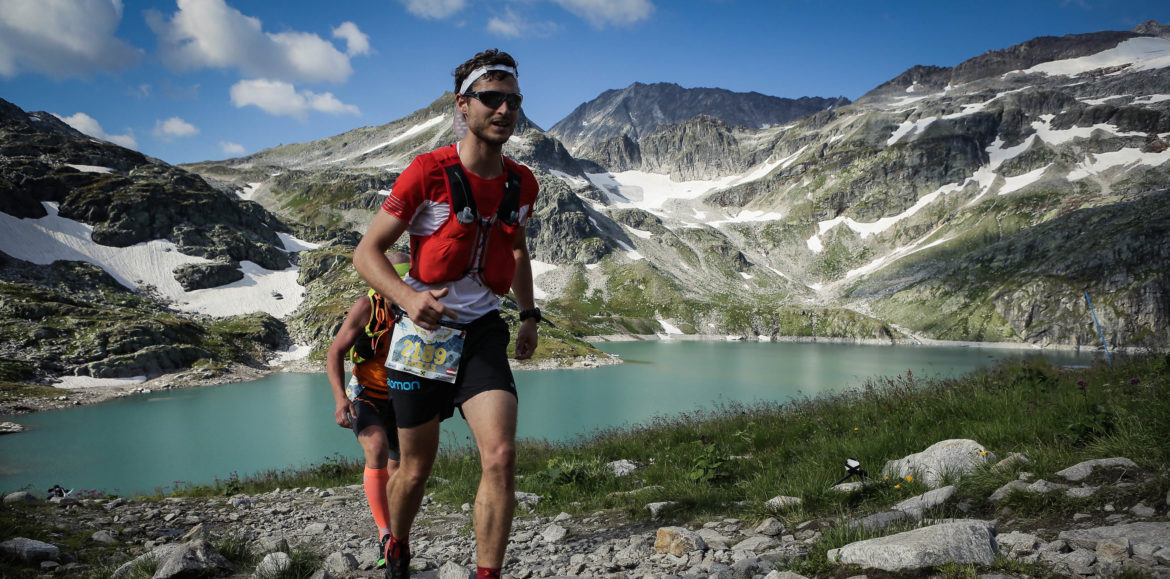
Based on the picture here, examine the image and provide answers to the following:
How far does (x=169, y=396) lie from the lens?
6094 cm

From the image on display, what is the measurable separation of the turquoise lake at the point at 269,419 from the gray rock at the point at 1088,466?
878 cm

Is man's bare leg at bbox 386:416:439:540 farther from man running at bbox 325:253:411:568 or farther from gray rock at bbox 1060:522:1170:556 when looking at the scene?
gray rock at bbox 1060:522:1170:556

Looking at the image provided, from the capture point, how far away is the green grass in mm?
4113

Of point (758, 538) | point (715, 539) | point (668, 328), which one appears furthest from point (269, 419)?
point (668, 328)

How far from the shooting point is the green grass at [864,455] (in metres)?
4.11

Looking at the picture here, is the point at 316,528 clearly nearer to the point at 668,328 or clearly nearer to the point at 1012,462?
the point at 1012,462

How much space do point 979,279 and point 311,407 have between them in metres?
171

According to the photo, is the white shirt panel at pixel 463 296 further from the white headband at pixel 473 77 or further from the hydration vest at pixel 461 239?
the white headband at pixel 473 77

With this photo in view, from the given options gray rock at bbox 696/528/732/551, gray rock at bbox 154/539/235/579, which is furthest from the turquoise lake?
gray rock at bbox 696/528/732/551

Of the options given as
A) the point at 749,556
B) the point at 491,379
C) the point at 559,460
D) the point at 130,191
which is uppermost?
the point at 130,191

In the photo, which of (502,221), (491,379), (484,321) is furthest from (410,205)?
(491,379)

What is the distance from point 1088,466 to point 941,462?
1091mm

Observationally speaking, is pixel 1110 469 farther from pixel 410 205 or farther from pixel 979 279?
pixel 979 279

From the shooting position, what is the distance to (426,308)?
3049 mm
